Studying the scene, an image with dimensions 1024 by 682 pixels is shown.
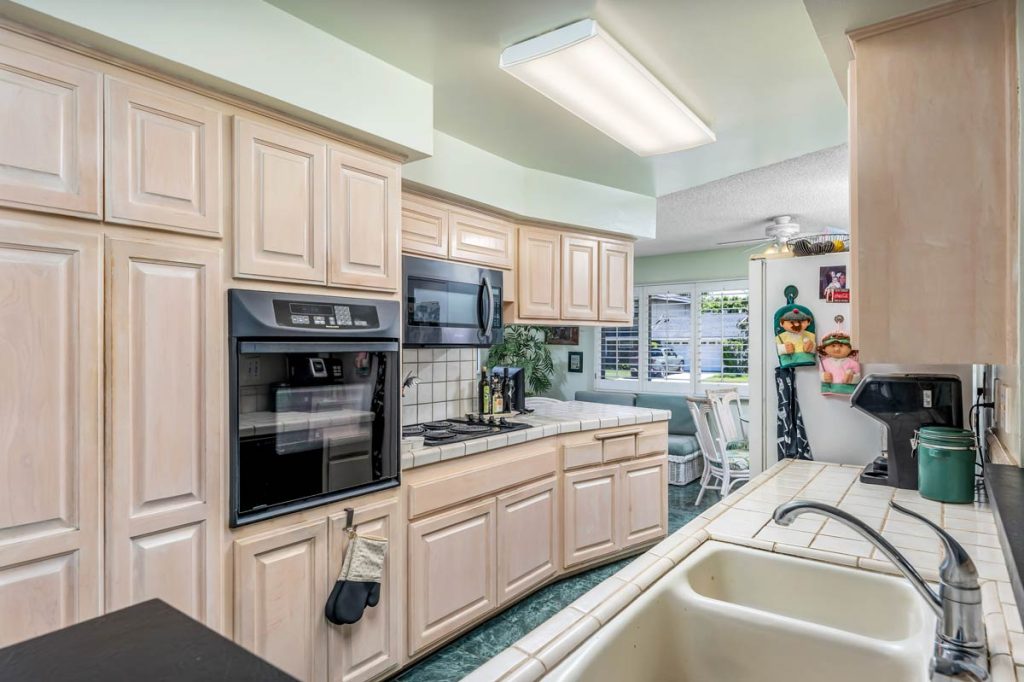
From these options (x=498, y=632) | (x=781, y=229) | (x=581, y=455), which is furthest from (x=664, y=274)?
(x=498, y=632)

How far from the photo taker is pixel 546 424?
2838 mm

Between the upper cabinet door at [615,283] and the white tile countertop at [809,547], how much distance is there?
1771 millimetres

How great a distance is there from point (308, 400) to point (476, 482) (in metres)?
0.90

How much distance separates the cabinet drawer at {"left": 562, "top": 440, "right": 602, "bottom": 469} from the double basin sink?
Answer: 1.61 m

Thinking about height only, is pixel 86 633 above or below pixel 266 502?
above

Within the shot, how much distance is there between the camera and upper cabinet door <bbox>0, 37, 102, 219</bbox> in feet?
3.93

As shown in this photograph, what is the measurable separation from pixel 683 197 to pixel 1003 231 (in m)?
3.06

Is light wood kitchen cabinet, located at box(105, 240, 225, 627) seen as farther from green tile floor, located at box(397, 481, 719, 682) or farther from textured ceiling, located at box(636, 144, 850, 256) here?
textured ceiling, located at box(636, 144, 850, 256)

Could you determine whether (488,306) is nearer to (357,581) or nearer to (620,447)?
(620,447)

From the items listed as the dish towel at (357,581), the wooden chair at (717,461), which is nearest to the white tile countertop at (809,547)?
the dish towel at (357,581)

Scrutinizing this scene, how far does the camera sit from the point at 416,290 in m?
2.46

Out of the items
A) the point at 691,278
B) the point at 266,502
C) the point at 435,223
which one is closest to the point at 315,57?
the point at 435,223

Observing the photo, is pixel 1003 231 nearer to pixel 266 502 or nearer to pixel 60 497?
pixel 266 502

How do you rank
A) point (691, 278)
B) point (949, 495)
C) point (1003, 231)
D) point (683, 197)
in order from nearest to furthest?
point (1003, 231)
point (949, 495)
point (683, 197)
point (691, 278)
